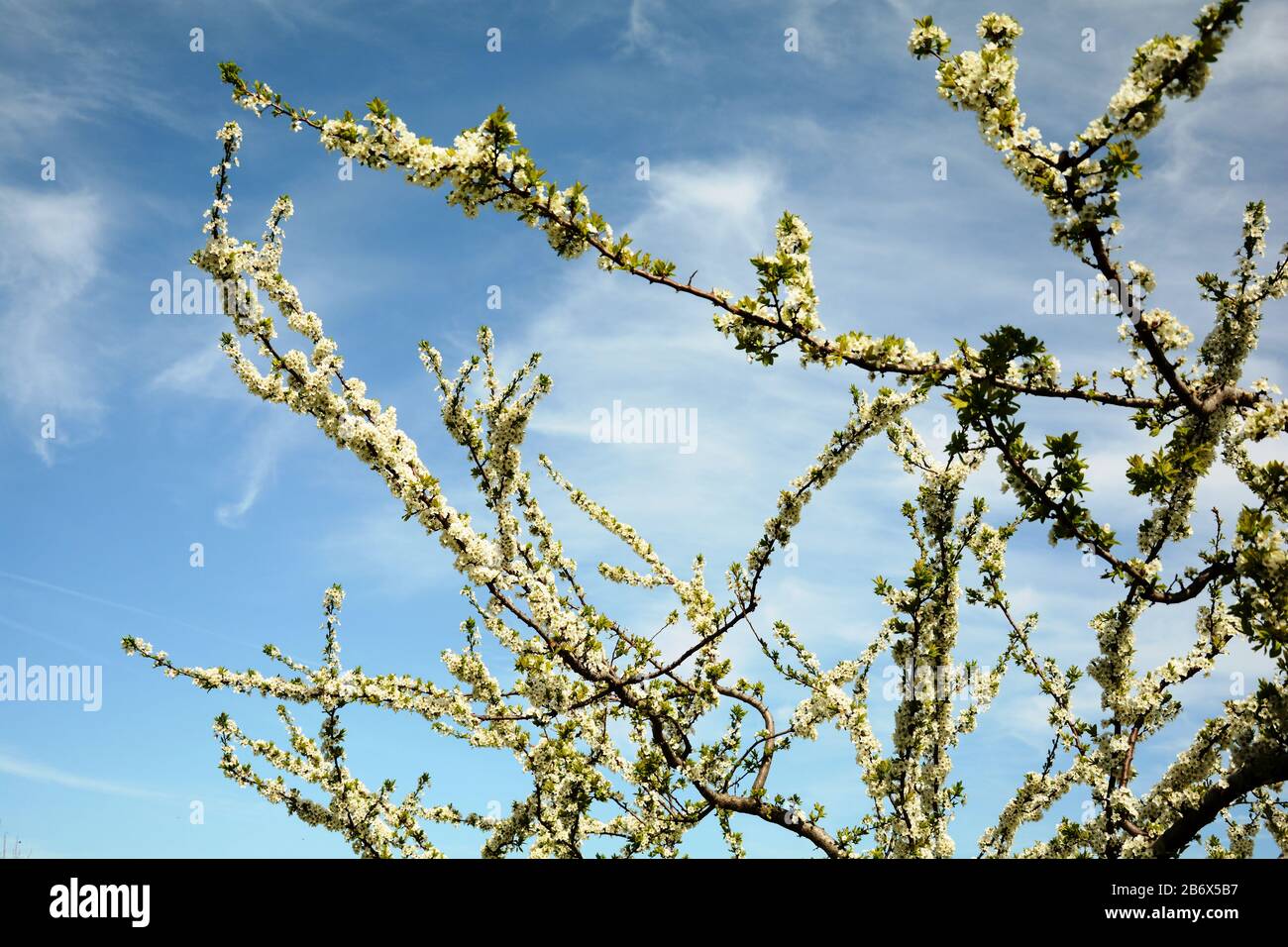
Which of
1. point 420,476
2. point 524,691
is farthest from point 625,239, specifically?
point 524,691

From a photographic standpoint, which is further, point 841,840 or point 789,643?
point 789,643

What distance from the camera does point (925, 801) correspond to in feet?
22.9

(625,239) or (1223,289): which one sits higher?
(625,239)

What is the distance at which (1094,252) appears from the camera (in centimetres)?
540

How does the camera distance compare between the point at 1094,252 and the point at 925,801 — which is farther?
the point at 925,801
